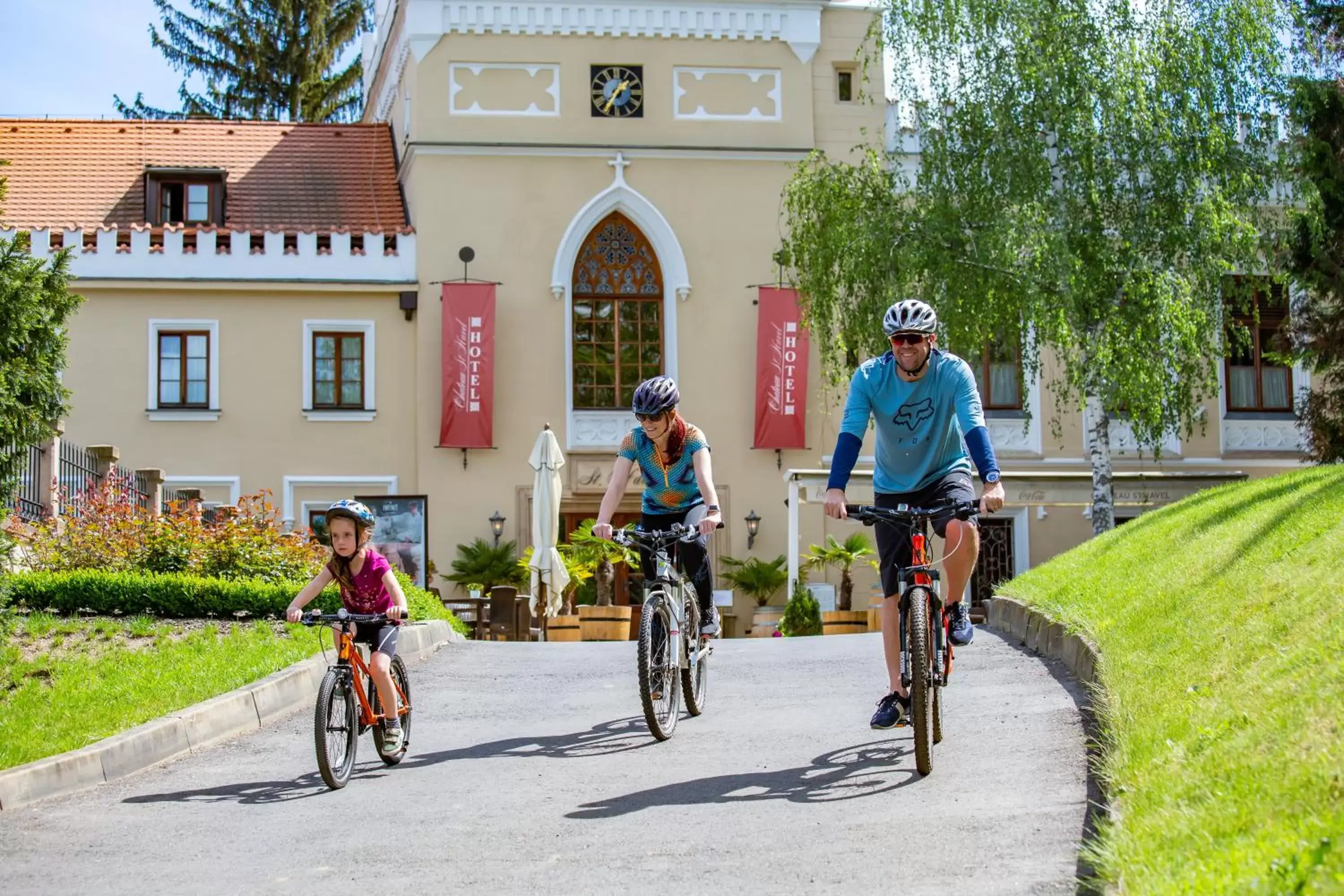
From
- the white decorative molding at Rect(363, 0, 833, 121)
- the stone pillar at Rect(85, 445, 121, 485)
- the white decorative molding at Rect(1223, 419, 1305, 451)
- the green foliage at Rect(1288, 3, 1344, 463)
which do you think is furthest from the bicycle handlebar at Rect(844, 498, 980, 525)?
the white decorative molding at Rect(1223, 419, 1305, 451)

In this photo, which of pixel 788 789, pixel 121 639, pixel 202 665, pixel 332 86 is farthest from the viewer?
pixel 332 86

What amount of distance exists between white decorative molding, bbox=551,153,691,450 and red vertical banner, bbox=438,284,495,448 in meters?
1.46

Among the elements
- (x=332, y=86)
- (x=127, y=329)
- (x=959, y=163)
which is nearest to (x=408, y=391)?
(x=127, y=329)

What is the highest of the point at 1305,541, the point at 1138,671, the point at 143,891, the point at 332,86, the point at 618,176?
the point at 332,86

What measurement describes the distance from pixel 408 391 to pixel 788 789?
24.7 metres

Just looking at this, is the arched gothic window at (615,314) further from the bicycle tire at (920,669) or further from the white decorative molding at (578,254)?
the bicycle tire at (920,669)

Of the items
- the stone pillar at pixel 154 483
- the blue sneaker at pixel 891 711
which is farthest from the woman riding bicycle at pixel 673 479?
the stone pillar at pixel 154 483

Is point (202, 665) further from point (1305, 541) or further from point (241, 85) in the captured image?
point (241, 85)

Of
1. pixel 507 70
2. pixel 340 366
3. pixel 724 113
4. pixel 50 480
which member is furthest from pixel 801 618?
pixel 507 70

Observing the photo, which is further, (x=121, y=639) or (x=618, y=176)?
(x=618, y=176)

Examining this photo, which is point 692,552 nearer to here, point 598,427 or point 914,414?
point 914,414

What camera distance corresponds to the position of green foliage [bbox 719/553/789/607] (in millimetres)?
30172

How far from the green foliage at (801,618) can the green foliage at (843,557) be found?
185 centimetres

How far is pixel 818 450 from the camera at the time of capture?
3200 centimetres
